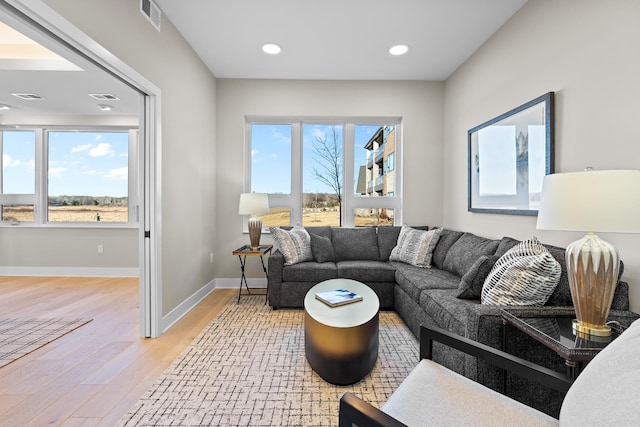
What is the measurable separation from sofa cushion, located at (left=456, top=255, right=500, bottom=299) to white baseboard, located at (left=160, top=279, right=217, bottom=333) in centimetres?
255

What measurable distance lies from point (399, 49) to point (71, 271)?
18.3 ft

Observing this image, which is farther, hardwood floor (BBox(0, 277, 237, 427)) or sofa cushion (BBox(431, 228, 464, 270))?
sofa cushion (BBox(431, 228, 464, 270))

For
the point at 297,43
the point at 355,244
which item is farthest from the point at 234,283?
the point at 297,43

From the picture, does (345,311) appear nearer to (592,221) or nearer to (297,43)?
(592,221)

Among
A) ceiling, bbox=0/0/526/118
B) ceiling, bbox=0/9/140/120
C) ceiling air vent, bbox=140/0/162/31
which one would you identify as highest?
ceiling, bbox=0/0/526/118

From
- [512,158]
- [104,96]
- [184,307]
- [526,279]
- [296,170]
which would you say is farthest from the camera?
[296,170]

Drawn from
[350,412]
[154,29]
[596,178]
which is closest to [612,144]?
[596,178]

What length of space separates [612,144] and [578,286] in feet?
3.51

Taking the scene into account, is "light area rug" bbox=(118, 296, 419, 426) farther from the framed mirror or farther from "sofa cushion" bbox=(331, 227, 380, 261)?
the framed mirror

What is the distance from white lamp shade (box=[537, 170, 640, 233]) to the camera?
3.85 ft

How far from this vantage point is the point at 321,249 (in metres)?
3.56

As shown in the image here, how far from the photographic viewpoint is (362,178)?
432cm

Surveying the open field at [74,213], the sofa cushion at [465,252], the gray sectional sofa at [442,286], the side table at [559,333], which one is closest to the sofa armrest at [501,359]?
the side table at [559,333]

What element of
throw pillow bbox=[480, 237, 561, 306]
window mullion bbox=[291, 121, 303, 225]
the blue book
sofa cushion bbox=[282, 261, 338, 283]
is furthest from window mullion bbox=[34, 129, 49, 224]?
throw pillow bbox=[480, 237, 561, 306]
